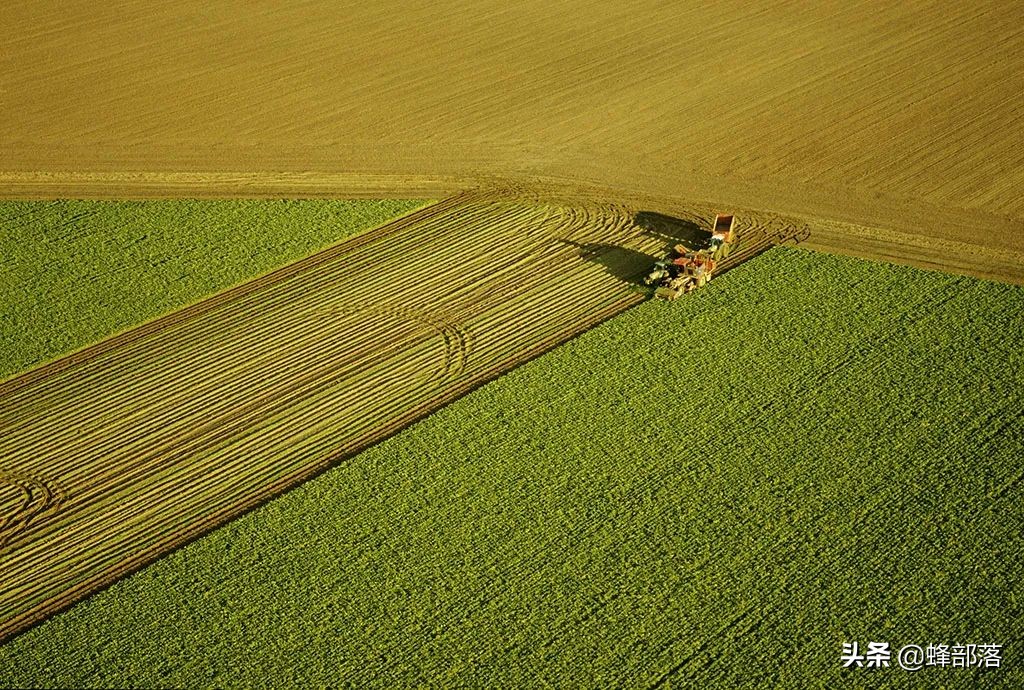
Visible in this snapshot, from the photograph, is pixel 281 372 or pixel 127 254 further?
pixel 127 254

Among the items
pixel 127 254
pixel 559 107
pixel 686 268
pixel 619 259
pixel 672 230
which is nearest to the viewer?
pixel 686 268

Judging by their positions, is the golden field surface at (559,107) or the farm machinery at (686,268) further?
the golden field surface at (559,107)

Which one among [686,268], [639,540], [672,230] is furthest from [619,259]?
[639,540]

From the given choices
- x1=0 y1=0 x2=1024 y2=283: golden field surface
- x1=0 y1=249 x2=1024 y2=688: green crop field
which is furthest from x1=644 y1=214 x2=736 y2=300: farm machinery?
x1=0 y1=0 x2=1024 y2=283: golden field surface

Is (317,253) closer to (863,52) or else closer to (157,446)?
(157,446)

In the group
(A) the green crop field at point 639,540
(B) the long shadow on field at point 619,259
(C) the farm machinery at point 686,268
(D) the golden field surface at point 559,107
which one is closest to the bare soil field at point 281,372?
(B) the long shadow on field at point 619,259

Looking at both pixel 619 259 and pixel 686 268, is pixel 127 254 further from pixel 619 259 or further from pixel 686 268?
pixel 686 268

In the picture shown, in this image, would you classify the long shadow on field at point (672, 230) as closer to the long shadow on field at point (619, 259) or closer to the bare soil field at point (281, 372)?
the bare soil field at point (281, 372)
